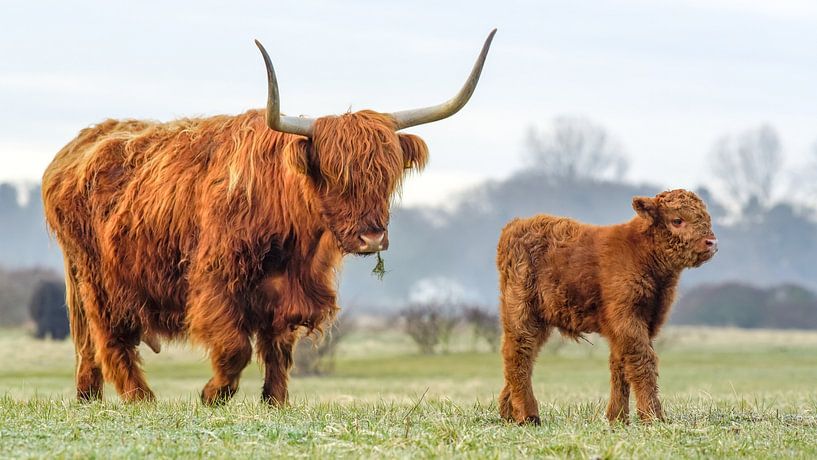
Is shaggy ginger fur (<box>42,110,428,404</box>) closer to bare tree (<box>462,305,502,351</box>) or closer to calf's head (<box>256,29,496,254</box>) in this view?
calf's head (<box>256,29,496,254</box>)

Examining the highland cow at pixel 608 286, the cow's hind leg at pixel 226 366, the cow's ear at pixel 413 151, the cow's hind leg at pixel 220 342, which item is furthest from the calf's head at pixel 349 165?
the cow's hind leg at pixel 226 366

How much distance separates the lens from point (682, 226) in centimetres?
777

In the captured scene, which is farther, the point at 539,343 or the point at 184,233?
the point at 184,233

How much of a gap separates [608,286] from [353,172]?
1.95 m

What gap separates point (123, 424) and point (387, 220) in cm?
239

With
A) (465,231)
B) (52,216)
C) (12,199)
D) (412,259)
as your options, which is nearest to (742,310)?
(412,259)

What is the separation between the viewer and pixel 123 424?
697 cm

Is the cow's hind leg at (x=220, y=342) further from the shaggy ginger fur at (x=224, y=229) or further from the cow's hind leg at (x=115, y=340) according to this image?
the cow's hind leg at (x=115, y=340)

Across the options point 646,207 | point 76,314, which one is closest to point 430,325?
point 76,314

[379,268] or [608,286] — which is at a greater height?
[379,268]

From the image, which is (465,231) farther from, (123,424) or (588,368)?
(123,424)

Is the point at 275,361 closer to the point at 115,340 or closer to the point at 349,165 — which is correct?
the point at 115,340

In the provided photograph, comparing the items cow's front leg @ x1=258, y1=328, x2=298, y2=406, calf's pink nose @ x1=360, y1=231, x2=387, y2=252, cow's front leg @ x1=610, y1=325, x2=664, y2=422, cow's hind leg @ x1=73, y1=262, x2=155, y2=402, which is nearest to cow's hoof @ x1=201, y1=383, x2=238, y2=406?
cow's front leg @ x1=258, y1=328, x2=298, y2=406

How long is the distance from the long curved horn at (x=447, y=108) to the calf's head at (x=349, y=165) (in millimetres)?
92
